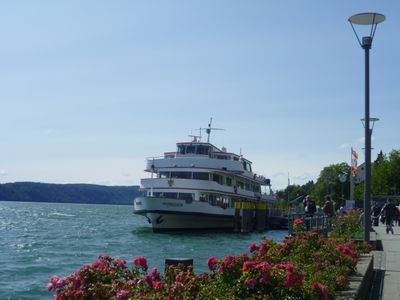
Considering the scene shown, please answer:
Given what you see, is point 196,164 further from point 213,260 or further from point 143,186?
point 213,260

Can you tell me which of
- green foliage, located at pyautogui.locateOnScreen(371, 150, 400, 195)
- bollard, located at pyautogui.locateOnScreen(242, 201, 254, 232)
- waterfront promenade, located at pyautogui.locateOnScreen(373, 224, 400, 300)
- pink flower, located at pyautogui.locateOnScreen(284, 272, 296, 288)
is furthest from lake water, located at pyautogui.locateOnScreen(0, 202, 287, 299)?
green foliage, located at pyautogui.locateOnScreen(371, 150, 400, 195)

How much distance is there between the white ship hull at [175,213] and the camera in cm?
3850

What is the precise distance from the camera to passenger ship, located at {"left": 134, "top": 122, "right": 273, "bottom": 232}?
39031 millimetres

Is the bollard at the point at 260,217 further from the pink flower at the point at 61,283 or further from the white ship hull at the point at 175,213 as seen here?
the pink flower at the point at 61,283

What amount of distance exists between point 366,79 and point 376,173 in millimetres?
69933

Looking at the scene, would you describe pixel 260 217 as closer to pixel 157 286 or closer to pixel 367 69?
pixel 367 69

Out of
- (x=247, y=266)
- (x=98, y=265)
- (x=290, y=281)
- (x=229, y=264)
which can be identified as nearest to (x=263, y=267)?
(x=247, y=266)

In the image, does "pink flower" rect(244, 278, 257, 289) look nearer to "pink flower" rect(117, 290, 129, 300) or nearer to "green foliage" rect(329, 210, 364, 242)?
"pink flower" rect(117, 290, 129, 300)

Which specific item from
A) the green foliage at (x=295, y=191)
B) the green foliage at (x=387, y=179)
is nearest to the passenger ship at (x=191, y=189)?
the green foliage at (x=387, y=179)

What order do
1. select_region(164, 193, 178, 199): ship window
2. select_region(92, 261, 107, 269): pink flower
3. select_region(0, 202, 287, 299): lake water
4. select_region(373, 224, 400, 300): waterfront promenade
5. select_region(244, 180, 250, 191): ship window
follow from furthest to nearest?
select_region(244, 180, 250, 191): ship window < select_region(164, 193, 178, 199): ship window < select_region(0, 202, 287, 299): lake water < select_region(373, 224, 400, 300): waterfront promenade < select_region(92, 261, 107, 269): pink flower

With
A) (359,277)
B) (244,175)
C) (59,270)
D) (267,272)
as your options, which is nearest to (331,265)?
(359,277)

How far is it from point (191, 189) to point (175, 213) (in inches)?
82.2

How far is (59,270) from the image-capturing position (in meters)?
20.0

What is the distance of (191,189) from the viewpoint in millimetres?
39938
